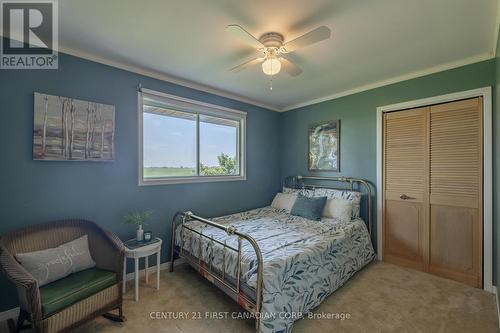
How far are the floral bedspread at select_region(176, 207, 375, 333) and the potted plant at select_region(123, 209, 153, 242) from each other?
428mm

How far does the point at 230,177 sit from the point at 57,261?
241 cm

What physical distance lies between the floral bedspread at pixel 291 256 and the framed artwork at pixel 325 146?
43.8 inches

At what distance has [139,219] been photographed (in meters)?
2.59

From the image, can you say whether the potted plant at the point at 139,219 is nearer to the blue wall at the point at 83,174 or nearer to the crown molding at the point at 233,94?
the blue wall at the point at 83,174

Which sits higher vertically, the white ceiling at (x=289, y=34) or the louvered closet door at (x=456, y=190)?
the white ceiling at (x=289, y=34)

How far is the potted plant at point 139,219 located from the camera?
2.50 metres

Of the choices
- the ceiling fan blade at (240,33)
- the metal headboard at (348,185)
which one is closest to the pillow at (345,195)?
the metal headboard at (348,185)

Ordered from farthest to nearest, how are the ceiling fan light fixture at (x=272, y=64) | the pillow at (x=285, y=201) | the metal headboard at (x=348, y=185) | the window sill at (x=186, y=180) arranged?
the pillow at (x=285, y=201)
the metal headboard at (x=348, y=185)
the window sill at (x=186, y=180)
the ceiling fan light fixture at (x=272, y=64)

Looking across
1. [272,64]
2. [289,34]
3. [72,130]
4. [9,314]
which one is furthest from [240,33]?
[9,314]

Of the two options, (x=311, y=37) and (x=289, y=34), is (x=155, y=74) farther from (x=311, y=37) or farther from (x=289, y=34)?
(x=311, y=37)

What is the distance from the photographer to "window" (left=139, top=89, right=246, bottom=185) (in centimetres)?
295

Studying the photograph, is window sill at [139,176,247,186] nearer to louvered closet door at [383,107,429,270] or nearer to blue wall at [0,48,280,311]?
blue wall at [0,48,280,311]

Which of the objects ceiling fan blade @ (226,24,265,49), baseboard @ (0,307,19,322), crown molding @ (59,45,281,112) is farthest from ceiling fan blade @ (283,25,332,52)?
baseboard @ (0,307,19,322)

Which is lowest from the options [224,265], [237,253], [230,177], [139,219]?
[224,265]
